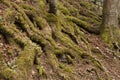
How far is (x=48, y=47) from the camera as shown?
27.2 feet

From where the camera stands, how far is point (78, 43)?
34.9 feet

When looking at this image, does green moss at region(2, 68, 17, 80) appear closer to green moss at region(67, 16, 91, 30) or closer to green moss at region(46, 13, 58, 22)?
green moss at region(46, 13, 58, 22)

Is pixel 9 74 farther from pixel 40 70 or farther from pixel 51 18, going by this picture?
pixel 51 18

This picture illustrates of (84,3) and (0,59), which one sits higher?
(0,59)

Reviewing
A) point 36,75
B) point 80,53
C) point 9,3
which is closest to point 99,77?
point 80,53

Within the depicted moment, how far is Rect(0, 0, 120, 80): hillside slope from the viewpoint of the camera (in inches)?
264

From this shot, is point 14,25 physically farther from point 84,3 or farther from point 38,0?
point 84,3

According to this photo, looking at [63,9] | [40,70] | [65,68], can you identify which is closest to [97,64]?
[65,68]

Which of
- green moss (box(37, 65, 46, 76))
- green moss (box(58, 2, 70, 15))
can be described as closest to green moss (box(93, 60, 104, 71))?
green moss (box(37, 65, 46, 76))

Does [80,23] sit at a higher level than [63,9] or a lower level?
lower

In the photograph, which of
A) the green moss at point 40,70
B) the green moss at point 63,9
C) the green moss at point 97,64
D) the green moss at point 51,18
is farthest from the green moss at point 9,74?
the green moss at point 63,9

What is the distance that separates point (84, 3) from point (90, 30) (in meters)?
3.30

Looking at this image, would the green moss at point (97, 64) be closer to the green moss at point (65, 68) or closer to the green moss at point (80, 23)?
the green moss at point (65, 68)

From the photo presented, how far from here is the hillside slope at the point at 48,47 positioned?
670 cm
